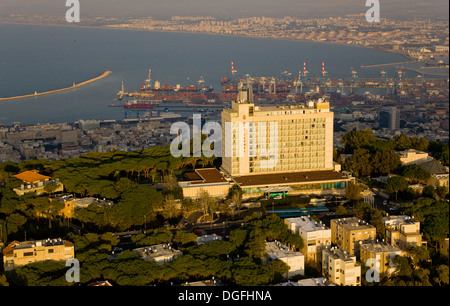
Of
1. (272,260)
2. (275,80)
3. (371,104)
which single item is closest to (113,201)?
(272,260)

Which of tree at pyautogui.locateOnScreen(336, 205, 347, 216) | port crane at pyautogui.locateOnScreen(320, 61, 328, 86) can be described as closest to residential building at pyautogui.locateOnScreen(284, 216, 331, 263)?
tree at pyautogui.locateOnScreen(336, 205, 347, 216)

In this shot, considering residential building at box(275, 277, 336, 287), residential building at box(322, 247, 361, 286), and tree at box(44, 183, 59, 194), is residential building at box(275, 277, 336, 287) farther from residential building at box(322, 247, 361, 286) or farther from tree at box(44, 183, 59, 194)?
tree at box(44, 183, 59, 194)

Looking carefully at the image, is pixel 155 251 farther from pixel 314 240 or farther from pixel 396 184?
pixel 396 184

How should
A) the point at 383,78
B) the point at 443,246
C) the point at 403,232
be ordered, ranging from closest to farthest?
the point at 443,246
the point at 403,232
the point at 383,78

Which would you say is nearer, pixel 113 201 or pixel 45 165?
pixel 113 201

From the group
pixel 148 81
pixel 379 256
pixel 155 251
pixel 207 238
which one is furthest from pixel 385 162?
→ pixel 148 81

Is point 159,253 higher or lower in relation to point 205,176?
lower
